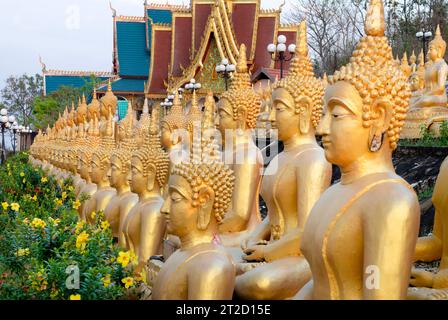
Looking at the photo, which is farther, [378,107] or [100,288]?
[100,288]

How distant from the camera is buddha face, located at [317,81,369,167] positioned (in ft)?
10.5

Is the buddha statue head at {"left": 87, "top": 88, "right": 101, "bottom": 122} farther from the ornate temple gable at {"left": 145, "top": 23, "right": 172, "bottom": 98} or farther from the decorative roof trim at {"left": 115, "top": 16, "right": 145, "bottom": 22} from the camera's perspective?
the decorative roof trim at {"left": 115, "top": 16, "right": 145, "bottom": 22}

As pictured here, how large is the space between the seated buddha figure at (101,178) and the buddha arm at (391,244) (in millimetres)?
4422

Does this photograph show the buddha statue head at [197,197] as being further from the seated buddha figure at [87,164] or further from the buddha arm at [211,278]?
the seated buddha figure at [87,164]

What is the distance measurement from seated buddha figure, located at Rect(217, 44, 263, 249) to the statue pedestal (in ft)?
17.9

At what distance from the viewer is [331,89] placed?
10.9 ft

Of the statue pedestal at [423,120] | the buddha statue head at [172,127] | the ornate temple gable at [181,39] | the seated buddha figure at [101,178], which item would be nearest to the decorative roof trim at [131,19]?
the ornate temple gable at [181,39]

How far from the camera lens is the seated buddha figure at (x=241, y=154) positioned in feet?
19.0

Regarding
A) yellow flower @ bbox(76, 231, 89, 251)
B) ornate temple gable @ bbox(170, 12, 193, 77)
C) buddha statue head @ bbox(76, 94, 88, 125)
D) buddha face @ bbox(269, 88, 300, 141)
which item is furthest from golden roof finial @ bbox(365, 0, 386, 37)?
ornate temple gable @ bbox(170, 12, 193, 77)

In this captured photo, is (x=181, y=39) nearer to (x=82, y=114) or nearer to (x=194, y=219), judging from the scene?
(x=82, y=114)

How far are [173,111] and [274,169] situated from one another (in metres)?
3.76

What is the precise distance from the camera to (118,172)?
668cm
